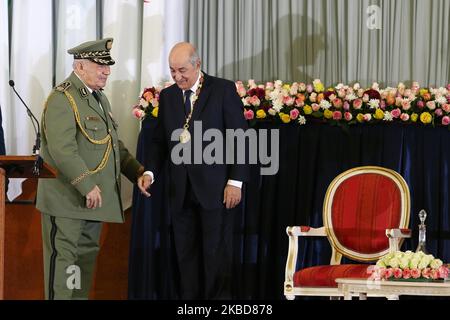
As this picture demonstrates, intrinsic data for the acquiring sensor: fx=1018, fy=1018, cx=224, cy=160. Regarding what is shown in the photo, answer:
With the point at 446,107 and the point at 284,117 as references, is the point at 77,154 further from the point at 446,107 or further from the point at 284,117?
the point at 446,107

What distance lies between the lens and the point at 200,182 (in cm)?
591

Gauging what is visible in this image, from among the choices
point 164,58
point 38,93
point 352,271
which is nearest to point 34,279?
point 38,93

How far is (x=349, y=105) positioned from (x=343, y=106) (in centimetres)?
5

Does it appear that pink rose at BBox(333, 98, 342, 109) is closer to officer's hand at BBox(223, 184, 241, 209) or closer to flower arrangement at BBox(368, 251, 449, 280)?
officer's hand at BBox(223, 184, 241, 209)

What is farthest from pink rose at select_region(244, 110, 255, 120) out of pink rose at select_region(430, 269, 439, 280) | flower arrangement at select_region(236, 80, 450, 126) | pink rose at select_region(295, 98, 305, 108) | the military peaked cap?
pink rose at select_region(430, 269, 439, 280)

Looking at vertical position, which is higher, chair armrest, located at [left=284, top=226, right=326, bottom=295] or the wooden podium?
the wooden podium

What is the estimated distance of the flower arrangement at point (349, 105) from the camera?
6.53 m

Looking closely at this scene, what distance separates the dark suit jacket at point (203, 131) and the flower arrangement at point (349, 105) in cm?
59

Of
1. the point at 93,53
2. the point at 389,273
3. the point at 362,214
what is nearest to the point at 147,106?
the point at 93,53

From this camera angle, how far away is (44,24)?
7375 mm

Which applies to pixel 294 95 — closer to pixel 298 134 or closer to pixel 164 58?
pixel 298 134

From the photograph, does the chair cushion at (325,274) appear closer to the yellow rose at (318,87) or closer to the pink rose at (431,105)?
the pink rose at (431,105)

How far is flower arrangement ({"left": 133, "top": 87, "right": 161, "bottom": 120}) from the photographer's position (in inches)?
263

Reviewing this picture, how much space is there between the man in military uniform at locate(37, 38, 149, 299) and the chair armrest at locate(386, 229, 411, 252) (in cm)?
147
